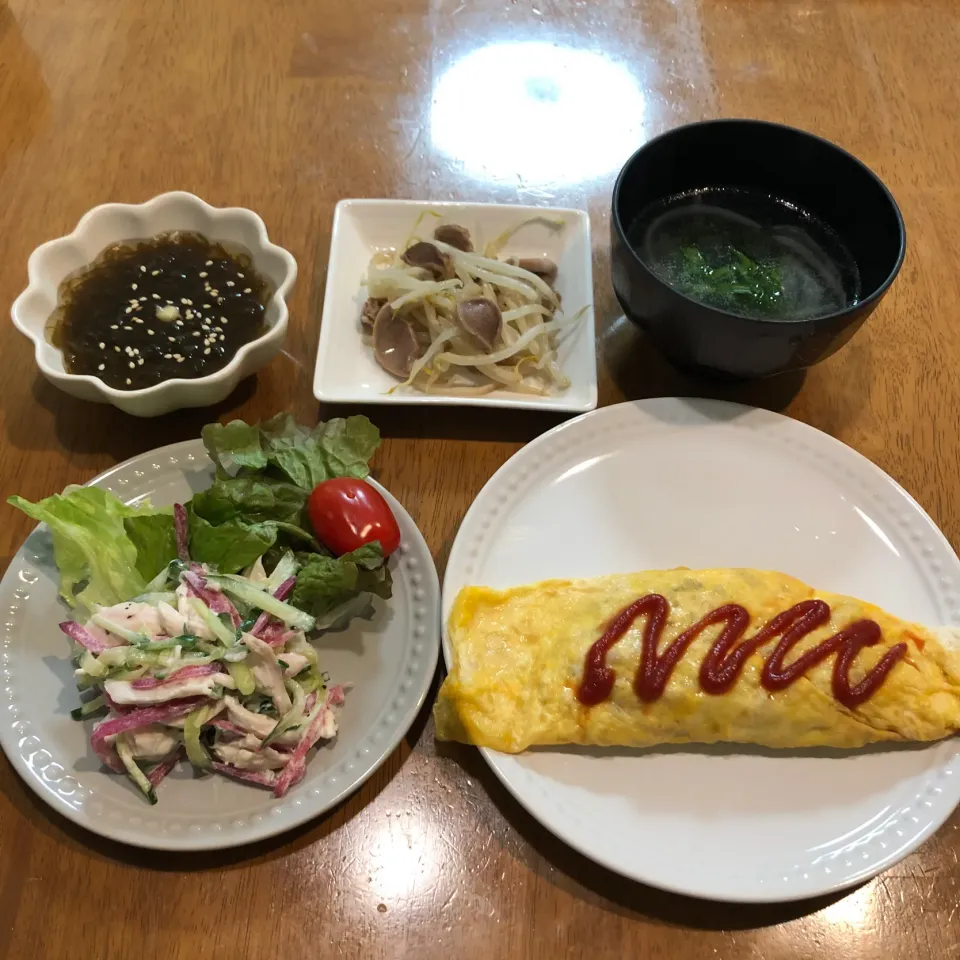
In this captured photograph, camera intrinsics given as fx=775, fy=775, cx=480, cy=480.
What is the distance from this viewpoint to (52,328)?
1.94 metres

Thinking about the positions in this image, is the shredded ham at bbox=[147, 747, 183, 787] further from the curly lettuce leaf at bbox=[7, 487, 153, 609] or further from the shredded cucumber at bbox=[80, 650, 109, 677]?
the curly lettuce leaf at bbox=[7, 487, 153, 609]

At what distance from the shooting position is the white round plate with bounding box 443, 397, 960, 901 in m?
1.46

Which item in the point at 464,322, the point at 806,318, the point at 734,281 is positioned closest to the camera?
the point at 806,318

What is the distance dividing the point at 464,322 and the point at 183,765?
125 cm

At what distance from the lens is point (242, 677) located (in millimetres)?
1495

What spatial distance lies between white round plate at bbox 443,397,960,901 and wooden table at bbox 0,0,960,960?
0.14m

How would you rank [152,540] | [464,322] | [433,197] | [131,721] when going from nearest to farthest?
[131,721]
[152,540]
[464,322]
[433,197]

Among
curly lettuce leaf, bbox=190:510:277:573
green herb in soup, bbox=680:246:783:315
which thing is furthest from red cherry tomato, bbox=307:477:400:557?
green herb in soup, bbox=680:246:783:315

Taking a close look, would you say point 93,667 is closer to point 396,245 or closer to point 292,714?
point 292,714

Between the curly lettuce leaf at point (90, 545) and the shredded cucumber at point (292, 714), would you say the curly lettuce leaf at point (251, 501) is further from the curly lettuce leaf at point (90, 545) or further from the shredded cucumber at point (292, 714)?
the shredded cucumber at point (292, 714)

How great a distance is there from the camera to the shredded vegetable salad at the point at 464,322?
81.5 inches

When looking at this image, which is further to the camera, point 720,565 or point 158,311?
point 158,311

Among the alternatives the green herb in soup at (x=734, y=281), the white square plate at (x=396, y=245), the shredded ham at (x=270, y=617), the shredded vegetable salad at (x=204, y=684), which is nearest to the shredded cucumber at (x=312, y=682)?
the shredded vegetable salad at (x=204, y=684)

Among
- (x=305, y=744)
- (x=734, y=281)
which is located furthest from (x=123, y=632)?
(x=734, y=281)
